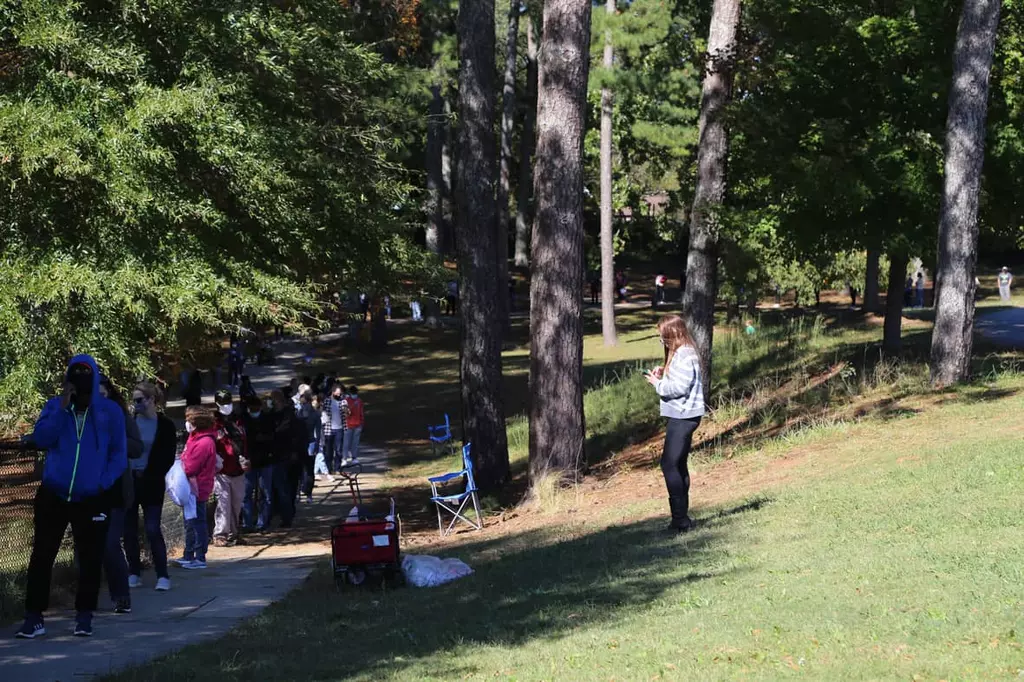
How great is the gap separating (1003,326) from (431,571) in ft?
78.3

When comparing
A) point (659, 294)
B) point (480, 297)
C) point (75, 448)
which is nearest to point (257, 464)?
point (480, 297)

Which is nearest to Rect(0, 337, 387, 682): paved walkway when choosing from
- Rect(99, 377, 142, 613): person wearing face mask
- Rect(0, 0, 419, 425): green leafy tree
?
Rect(99, 377, 142, 613): person wearing face mask

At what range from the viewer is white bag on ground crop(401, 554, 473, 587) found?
10727 millimetres

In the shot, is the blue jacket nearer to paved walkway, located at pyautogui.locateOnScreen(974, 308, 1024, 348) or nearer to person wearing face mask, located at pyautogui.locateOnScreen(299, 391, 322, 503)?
person wearing face mask, located at pyautogui.locateOnScreen(299, 391, 322, 503)

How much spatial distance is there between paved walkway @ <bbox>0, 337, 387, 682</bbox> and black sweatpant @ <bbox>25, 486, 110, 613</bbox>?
32cm

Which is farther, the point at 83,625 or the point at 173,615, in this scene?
the point at 173,615

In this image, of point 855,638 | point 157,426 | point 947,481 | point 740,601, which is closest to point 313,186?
point 157,426

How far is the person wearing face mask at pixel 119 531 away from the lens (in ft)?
31.1

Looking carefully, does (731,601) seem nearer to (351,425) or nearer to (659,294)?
(351,425)

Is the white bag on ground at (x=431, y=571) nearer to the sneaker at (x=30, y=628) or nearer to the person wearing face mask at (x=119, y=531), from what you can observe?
the person wearing face mask at (x=119, y=531)

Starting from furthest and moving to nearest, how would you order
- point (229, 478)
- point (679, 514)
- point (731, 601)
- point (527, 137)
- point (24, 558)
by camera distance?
point (527, 137) → point (229, 478) → point (24, 558) → point (679, 514) → point (731, 601)

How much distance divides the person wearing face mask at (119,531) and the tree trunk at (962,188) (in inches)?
490

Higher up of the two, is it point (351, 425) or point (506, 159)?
point (506, 159)

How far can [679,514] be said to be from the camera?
1061 cm
